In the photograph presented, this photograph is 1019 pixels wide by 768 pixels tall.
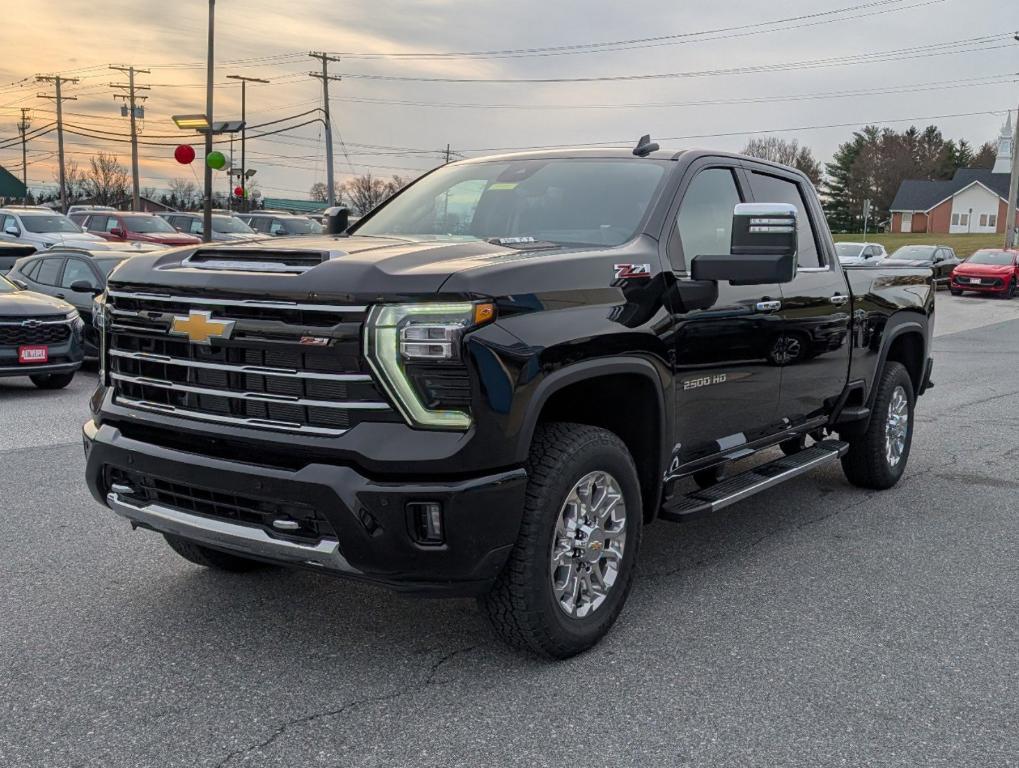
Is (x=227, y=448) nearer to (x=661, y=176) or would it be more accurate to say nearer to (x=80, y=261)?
(x=661, y=176)

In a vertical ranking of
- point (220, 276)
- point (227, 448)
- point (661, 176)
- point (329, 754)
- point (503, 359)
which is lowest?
point (329, 754)

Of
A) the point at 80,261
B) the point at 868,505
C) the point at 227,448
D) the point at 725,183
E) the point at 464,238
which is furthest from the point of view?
the point at 80,261

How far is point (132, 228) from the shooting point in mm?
24891

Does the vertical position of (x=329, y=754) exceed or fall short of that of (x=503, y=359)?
it falls short

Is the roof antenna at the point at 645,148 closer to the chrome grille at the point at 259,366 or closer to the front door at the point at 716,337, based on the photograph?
the front door at the point at 716,337

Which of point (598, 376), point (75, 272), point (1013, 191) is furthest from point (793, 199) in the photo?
point (1013, 191)

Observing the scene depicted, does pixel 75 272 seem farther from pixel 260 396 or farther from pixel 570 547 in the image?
pixel 570 547

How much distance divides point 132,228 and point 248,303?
23.3 meters

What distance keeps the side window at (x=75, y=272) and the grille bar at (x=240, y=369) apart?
966cm

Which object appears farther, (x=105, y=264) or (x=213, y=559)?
(x=105, y=264)


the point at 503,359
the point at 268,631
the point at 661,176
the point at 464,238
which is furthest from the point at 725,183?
the point at 268,631

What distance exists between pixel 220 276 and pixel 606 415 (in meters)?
1.66

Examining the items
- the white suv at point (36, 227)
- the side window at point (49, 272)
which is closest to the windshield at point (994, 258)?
the white suv at point (36, 227)

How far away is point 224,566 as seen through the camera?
15.6 ft
